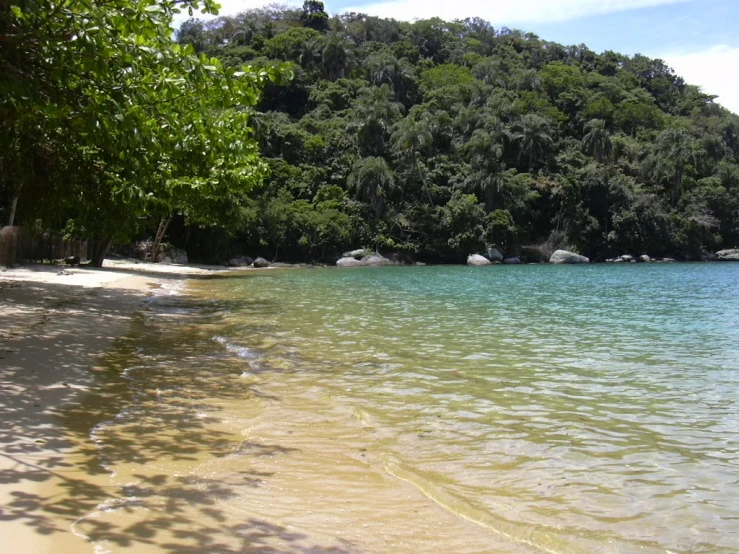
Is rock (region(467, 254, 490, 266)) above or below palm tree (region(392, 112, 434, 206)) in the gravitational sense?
below

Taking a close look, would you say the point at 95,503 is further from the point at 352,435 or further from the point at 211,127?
the point at 211,127

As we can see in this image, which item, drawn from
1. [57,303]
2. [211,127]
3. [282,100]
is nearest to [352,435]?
[211,127]

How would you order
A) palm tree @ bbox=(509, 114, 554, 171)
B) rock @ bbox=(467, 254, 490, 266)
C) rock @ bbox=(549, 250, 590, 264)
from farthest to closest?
palm tree @ bbox=(509, 114, 554, 171) → rock @ bbox=(549, 250, 590, 264) → rock @ bbox=(467, 254, 490, 266)

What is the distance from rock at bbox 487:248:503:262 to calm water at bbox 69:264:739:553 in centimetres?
5343

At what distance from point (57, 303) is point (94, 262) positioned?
18.4m

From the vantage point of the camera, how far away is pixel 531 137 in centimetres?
7688

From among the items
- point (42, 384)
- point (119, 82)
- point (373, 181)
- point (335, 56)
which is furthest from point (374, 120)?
point (42, 384)

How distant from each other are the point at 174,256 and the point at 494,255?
33922mm

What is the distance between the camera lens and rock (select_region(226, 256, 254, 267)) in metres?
54.4

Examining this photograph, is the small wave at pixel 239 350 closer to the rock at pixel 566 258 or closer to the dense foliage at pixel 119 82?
the dense foliage at pixel 119 82

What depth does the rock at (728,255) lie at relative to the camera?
77375 millimetres

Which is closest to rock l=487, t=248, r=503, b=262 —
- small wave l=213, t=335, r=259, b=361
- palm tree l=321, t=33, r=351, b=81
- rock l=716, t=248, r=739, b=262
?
rock l=716, t=248, r=739, b=262

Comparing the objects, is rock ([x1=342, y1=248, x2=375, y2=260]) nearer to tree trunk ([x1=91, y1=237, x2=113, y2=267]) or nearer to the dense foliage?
tree trunk ([x1=91, y1=237, x2=113, y2=267])

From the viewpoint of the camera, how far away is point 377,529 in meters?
4.34
